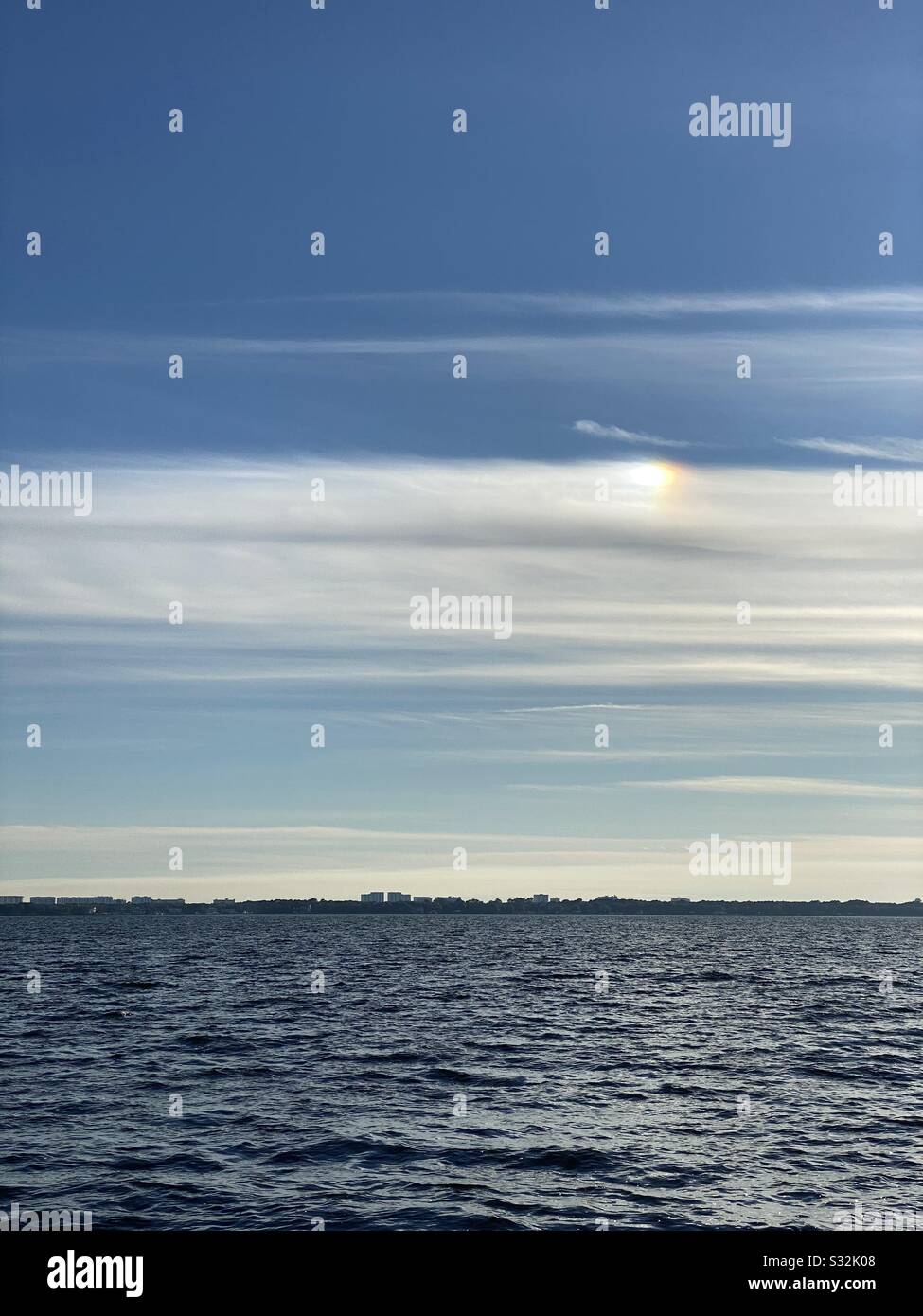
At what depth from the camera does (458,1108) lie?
32344 millimetres

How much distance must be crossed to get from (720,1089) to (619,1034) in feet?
46.5

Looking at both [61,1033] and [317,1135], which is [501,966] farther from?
[317,1135]

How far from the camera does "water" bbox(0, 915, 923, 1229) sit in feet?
78.3

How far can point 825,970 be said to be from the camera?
103 metres

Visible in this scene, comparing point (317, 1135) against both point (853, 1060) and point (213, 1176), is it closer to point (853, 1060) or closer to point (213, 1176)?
point (213, 1176)

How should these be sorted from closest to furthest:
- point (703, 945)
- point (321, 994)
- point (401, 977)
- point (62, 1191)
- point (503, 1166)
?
point (62, 1191), point (503, 1166), point (321, 994), point (401, 977), point (703, 945)

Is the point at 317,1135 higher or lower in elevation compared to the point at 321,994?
higher

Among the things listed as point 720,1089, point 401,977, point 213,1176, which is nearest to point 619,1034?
point 720,1089

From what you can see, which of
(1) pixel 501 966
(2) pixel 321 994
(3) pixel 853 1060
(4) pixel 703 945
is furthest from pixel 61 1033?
(4) pixel 703 945

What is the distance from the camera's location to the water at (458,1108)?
78.3ft

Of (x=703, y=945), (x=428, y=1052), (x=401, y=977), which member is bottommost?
(x=703, y=945)

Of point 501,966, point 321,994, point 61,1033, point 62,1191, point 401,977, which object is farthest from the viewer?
point 501,966

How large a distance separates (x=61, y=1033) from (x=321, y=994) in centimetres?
2380

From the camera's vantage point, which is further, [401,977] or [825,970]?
[825,970]
